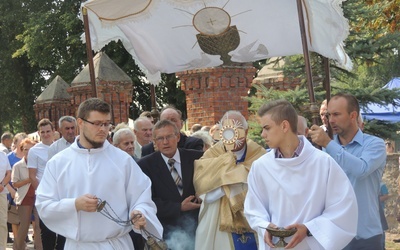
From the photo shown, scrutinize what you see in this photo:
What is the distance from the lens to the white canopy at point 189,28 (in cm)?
852

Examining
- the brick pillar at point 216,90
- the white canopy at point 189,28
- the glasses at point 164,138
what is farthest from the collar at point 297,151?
the brick pillar at point 216,90

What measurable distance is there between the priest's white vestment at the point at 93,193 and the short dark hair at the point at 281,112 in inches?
49.1

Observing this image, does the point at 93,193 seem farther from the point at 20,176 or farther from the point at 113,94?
the point at 113,94

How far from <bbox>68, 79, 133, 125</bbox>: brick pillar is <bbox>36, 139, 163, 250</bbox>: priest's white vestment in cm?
968

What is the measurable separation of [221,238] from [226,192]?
0.40m

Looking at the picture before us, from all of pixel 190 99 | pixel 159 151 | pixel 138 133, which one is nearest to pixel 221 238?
pixel 159 151

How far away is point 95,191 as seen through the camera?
572 centimetres

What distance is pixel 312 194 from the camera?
4.96 meters

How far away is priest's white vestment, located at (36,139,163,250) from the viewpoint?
565cm

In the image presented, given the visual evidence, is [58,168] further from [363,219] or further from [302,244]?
[363,219]

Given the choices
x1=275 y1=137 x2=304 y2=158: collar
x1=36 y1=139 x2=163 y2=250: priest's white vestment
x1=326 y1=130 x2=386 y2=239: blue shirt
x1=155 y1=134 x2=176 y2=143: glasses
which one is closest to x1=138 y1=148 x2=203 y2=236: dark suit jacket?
x1=155 y1=134 x2=176 y2=143: glasses

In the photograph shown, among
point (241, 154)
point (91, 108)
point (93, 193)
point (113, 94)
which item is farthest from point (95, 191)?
point (113, 94)

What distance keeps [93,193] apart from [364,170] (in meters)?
2.03

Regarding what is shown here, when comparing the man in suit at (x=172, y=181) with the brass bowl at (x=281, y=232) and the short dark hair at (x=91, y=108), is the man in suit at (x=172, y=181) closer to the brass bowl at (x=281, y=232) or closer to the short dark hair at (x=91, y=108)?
the short dark hair at (x=91, y=108)
